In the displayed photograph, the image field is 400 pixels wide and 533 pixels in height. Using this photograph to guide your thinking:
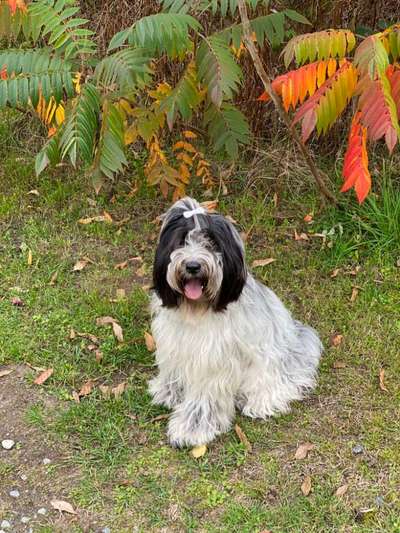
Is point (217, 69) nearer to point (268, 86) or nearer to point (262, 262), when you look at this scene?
point (268, 86)

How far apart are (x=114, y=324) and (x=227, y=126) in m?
1.54

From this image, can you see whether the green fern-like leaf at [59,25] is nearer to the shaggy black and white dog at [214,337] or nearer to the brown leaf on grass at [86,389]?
the shaggy black and white dog at [214,337]

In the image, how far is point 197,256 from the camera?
10.1ft

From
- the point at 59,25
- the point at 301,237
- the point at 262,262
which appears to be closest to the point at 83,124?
the point at 59,25

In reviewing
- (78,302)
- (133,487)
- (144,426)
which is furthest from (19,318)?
(133,487)

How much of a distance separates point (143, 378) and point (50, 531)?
1.12 m

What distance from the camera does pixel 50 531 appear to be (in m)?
3.28

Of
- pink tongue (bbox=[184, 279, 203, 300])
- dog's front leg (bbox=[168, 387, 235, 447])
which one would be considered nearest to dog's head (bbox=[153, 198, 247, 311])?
pink tongue (bbox=[184, 279, 203, 300])

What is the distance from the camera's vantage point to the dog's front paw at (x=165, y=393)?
3.88 metres

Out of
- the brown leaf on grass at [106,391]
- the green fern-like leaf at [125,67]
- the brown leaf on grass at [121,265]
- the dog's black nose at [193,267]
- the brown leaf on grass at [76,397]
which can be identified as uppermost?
the green fern-like leaf at [125,67]

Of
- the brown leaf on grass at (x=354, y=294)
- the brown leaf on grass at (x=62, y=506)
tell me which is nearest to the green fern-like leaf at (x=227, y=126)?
the brown leaf on grass at (x=354, y=294)

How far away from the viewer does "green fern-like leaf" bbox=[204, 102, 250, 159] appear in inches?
180

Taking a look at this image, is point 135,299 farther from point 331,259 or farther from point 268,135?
point 268,135

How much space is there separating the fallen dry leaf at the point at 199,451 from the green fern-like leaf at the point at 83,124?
1.68 metres
